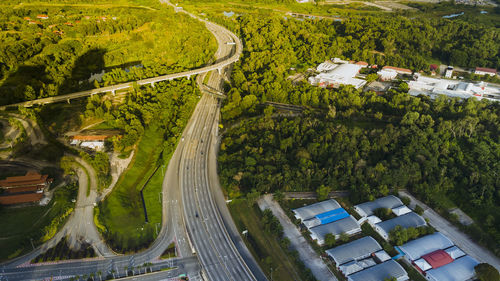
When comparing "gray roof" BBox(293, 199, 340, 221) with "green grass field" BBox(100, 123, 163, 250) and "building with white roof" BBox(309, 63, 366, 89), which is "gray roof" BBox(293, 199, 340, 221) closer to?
"green grass field" BBox(100, 123, 163, 250)

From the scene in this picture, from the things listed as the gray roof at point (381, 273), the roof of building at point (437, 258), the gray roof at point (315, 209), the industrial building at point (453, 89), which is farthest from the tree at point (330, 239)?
the industrial building at point (453, 89)

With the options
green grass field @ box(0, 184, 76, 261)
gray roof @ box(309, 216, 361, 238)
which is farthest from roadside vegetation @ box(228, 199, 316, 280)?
green grass field @ box(0, 184, 76, 261)

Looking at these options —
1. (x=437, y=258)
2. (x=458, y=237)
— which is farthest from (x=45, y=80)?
(x=458, y=237)

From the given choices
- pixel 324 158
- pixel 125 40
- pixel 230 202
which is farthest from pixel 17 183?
pixel 125 40

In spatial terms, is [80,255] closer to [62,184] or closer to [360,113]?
[62,184]

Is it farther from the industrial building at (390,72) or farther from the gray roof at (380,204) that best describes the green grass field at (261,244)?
the industrial building at (390,72)
